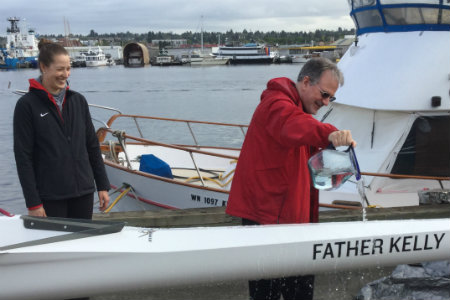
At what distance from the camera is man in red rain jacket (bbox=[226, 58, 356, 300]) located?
2.55 m

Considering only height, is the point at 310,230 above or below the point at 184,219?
above

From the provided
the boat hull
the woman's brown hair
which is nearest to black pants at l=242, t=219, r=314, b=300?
the woman's brown hair

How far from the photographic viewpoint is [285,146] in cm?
270

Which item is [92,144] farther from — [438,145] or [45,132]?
[438,145]

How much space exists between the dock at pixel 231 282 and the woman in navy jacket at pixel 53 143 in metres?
0.91

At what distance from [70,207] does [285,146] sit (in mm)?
1608

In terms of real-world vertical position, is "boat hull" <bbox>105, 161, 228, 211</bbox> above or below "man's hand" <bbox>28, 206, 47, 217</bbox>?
below

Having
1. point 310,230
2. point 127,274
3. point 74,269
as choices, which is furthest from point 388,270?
point 74,269

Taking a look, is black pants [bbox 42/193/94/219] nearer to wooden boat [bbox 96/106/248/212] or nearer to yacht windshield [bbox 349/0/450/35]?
wooden boat [bbox 96/106/248/212]

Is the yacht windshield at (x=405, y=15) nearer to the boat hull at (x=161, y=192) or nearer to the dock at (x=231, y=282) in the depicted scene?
the dock at (x=231, y=282)

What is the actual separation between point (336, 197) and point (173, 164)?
13.7ft

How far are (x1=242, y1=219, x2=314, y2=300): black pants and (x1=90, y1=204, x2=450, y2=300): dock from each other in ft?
1.88

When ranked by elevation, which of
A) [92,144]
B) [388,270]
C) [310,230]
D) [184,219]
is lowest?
[388,270]

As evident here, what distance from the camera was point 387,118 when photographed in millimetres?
6785
